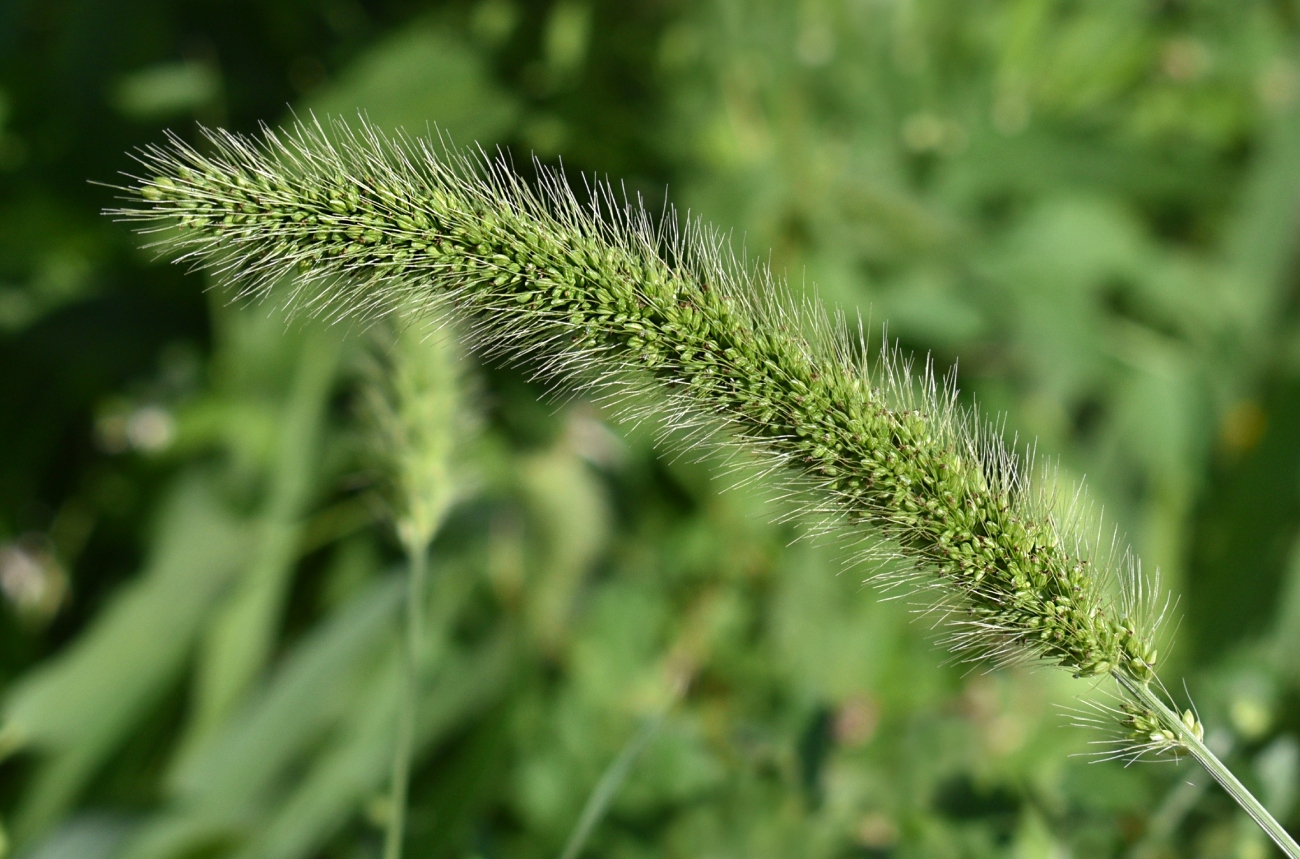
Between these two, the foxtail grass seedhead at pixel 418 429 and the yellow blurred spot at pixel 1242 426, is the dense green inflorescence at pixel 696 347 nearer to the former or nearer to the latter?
the foxtail grass seedhead at pixel 418 429

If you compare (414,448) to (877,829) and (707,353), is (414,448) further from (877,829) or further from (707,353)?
(877,829)

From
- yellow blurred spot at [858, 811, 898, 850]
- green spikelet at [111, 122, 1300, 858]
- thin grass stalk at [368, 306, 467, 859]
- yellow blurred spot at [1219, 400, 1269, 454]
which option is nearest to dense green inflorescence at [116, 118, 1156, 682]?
green spikelet at [111, 122, 1300, 858]

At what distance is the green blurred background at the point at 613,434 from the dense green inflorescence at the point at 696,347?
89cm

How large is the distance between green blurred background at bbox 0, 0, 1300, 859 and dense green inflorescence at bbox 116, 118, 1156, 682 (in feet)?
2.91

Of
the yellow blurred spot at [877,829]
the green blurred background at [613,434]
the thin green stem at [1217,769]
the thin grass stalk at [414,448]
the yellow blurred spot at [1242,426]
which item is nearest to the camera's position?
the thin green stem at [1217,769]

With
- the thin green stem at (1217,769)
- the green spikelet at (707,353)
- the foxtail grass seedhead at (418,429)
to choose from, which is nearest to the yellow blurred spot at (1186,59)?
the foxtail grass seedhead at (418,429)

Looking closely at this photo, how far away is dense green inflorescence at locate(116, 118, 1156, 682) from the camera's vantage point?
80cm

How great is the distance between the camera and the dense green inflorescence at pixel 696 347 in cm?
80

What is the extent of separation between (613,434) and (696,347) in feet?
4.23

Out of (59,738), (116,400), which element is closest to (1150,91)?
(116,400)

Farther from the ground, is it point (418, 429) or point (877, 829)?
point (418, 429)

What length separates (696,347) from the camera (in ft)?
2.72

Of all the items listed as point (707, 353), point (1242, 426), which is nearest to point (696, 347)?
point (707, 353)

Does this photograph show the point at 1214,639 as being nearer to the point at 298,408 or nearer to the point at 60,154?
the point at 298,408
